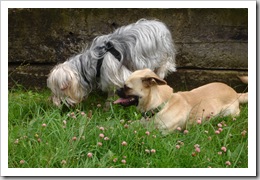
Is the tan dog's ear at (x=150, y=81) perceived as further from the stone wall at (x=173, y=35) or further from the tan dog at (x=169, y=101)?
the stone wall at (x=173, y=35)

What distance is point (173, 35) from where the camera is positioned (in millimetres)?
6809

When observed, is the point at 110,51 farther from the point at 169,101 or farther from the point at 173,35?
the point at 173,35

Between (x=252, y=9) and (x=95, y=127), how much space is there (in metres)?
2.22

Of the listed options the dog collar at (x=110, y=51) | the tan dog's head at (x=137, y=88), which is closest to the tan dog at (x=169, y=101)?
the tan dog's head at (x=137, y=88)

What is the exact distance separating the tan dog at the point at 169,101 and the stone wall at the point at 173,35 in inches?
30.5

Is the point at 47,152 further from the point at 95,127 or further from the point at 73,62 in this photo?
the point at 73,62

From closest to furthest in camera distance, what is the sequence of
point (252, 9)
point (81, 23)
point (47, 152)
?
point (47, 152) < point (252, 9) < point (81, 23)


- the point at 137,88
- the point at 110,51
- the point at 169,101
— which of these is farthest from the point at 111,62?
the point at 169,101

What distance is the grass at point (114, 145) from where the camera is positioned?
4.65 meters

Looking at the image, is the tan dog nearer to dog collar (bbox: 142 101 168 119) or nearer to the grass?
dog collar (bbox: 142 101 168 119)

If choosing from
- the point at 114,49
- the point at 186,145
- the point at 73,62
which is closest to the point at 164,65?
the point at 114,49

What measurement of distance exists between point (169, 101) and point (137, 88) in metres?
0.49

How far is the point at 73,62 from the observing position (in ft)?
20.0

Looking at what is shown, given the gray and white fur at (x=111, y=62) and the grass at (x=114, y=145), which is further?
the gray and white fur at (x=111, y=62)
